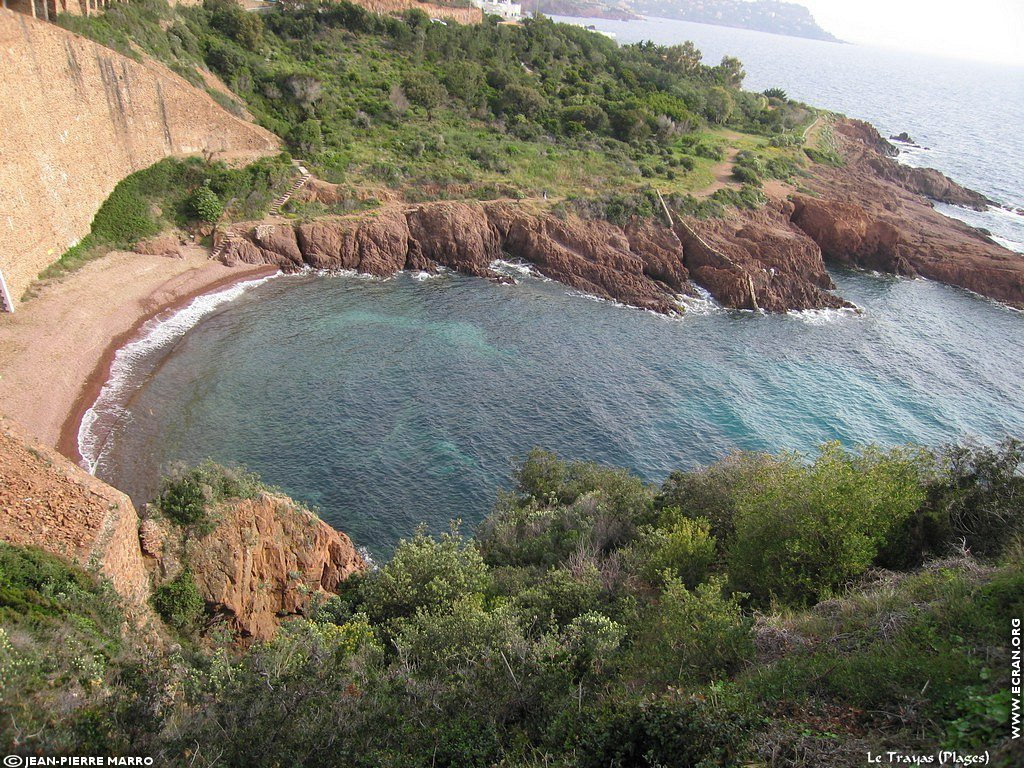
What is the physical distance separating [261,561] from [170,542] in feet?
9.59

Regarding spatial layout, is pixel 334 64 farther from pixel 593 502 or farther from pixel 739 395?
pixel 593 502

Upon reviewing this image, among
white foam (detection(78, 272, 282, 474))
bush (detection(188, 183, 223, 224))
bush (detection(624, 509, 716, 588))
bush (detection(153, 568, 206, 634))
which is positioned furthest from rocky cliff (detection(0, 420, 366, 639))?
bush (detection(188, 183, 223, 224))

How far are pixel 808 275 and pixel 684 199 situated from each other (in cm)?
1315

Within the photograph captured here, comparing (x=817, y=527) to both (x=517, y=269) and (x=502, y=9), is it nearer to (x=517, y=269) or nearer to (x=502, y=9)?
(x=517, y=269)

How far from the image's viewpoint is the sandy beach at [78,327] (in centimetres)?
2917

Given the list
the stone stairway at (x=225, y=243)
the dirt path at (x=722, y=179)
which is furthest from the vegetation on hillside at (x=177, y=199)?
the dirt path at (x=722, y=179)

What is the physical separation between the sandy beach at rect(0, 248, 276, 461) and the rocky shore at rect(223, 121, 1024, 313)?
171 inches

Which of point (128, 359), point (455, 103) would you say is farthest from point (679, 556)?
point (455, 103)

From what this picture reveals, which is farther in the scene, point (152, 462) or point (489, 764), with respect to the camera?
point (152, 462)

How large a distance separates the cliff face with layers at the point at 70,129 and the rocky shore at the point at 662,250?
9.43m

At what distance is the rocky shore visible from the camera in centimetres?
5038

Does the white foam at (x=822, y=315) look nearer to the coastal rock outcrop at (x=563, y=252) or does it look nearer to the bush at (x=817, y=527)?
the coastal rock outcrop at (x=563, y=252)

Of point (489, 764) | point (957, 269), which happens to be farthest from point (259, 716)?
point (957, 269)

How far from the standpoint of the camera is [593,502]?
2469 cm
